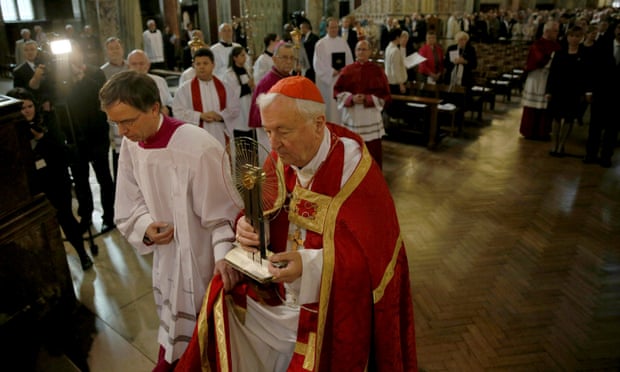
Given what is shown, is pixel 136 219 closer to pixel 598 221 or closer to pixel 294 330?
pixel 294 330

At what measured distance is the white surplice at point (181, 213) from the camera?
7.28 ft

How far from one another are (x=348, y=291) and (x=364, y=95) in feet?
14.6

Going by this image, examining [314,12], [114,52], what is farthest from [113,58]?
[314,12]

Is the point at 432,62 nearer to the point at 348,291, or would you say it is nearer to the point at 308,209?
the point at 308,209

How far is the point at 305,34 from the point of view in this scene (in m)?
10.4

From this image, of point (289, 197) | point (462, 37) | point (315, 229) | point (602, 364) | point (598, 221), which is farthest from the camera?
point (462, 37)

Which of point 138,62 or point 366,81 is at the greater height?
point 138,62

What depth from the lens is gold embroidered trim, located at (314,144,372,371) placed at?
184 cm

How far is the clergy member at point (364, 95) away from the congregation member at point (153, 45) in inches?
379

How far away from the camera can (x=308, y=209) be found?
194 centimetres

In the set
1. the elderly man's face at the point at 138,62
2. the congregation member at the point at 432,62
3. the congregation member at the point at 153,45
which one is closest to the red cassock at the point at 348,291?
the elderly man's face at the point at 138,62

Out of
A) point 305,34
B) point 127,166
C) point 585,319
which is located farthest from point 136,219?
point 305,34

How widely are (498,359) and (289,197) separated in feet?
6.30

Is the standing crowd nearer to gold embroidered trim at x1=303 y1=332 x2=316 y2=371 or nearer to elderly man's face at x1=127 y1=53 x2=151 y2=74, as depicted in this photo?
gold embroidered trim at x1=303 y1=332 x2=316 y2=371
